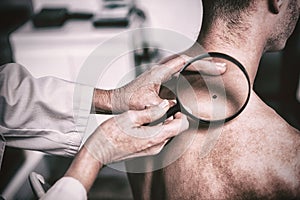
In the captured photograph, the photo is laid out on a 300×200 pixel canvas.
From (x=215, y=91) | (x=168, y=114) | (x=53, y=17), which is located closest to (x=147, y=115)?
(x=168, y=114)

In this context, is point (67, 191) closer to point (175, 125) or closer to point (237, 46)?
point (175, 125)

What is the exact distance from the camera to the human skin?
888 millimetres

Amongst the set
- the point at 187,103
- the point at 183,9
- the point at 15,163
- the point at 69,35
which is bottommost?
the point at 15,163

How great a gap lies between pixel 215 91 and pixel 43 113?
0.48 metres

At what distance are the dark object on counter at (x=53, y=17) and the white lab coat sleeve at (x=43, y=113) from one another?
75cm

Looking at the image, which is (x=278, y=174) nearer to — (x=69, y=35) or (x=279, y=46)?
(x=279, y=46)

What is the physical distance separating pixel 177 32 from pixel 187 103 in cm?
86

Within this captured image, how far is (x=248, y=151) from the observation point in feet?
2.98

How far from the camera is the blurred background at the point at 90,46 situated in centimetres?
158

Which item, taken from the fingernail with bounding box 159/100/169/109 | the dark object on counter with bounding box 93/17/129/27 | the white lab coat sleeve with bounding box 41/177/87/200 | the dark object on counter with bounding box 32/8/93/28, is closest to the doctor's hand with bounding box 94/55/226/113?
the fingernail with bounding box 159/100/169/109

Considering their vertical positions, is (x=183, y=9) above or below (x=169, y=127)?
below

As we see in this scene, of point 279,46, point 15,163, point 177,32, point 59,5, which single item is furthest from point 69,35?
point 279,46

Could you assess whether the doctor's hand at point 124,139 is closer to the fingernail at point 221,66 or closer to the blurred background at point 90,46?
the fingernail at point 221,66

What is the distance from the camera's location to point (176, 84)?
101 cm
